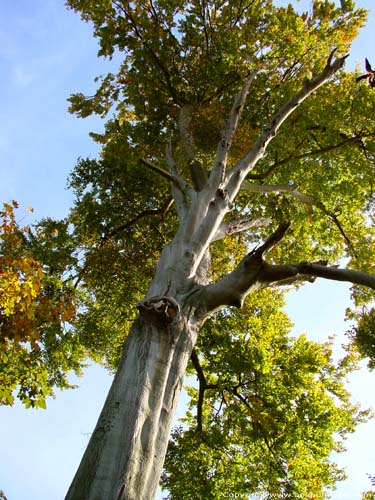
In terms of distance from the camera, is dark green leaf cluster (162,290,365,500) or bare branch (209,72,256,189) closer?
bare branch (209,72,256,189)

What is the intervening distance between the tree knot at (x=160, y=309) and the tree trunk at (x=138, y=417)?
35 mm

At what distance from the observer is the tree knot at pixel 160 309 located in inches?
171

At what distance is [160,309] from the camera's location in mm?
4336

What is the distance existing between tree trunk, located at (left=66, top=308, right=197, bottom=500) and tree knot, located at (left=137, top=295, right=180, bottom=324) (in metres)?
0.04

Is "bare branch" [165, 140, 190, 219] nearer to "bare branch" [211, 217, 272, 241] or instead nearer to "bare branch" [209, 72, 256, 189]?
"bare branch" [209, 72, 256, 189]

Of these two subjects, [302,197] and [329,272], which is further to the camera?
[302,197]

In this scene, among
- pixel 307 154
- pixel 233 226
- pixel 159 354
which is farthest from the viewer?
pixel 307 154

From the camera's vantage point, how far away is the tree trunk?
10.7 feet

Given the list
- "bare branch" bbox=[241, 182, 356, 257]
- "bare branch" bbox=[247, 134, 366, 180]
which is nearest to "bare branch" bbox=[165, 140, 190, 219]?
"bare branch" bbox=[241, 182, 356, 257]

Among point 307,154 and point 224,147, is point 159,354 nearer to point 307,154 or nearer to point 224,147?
point 224,147

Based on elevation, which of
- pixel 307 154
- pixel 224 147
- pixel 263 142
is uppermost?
pixel 307 154

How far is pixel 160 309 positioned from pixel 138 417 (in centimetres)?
111

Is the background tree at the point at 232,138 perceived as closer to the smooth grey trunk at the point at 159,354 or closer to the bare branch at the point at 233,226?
the bare branch at the point at 233,226

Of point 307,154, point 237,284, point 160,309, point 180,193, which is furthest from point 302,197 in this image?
point 160,309
